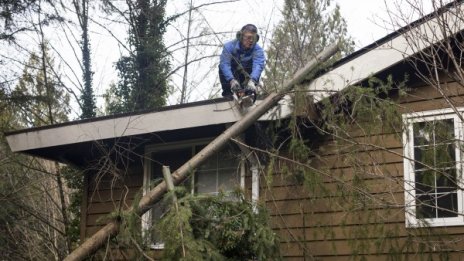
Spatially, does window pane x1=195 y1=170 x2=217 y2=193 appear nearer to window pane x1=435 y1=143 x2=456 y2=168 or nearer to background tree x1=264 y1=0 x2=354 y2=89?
window pane x1=435 y1=143 x2=456 y2=168

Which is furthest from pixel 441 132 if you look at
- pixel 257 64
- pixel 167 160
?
pixel 167 160

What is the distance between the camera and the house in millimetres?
6258

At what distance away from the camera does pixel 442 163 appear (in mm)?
5918

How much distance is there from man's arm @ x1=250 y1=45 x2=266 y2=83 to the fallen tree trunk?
12.4 inches

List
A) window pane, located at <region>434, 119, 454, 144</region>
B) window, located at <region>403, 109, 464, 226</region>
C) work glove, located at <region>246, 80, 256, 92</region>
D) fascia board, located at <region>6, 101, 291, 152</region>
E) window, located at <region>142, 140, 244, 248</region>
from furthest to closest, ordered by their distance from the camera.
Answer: window, located at <region>142, 140, 244, 248</region>, fascia board, located at <region>6, 101, 291, 152</region>, work glove, located at <region>246, 80, 256, 92</region>, window pane, located at <region>434, 119, 454, 144</region>, window, located at <region>403, 109, 464, 226</region>

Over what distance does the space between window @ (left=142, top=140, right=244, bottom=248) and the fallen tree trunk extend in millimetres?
786

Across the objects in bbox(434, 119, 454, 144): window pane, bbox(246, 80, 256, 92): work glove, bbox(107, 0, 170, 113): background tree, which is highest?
bbox(107, 0, 170, 113): background tree

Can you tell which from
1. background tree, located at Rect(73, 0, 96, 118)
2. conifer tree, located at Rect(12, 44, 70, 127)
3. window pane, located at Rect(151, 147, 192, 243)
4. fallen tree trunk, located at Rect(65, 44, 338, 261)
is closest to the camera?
fallen tree trunk, located at Rect(65, 44, 338, 261)

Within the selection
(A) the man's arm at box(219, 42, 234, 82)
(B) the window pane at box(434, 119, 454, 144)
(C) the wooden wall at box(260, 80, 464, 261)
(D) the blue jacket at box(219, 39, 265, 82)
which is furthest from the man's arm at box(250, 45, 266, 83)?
(B) the window pane at box(434, 119, 454, 144)

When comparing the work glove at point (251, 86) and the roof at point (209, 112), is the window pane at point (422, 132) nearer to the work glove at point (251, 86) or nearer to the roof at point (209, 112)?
the roof at point (209, 112)

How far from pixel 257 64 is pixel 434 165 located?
261cm

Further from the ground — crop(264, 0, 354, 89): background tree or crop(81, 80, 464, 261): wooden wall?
crop(264, 0, 354, 89): background tree

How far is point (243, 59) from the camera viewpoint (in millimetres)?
8062

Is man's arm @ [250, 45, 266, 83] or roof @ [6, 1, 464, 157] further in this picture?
man's arm @ [250, 45, 266, 83]
